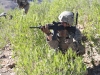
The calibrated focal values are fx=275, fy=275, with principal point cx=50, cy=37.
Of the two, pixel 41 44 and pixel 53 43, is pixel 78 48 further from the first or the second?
pixel 41 44

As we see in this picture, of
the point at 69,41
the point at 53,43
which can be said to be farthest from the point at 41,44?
the point at 69,41

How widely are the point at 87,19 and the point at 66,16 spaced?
144 centimetres

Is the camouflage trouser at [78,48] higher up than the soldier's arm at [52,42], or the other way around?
the soldier's arm at [52,42]

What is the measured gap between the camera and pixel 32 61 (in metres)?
3.14

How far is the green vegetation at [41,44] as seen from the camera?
2926mm

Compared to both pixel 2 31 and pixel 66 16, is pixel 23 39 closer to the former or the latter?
pixel 66 16

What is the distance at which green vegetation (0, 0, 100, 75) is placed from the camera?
2.93 metres

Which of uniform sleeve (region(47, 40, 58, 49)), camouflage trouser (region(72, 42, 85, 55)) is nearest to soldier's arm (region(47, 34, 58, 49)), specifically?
uniform sleeve (region(47, 40, 58, 49))

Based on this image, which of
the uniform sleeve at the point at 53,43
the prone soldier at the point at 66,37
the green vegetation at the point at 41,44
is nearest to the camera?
the green vegetation at the point at 41,44

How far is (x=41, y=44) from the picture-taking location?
422cm

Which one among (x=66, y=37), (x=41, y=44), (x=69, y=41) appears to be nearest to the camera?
(x=69, y=41)

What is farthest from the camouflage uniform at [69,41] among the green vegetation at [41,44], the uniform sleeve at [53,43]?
the green vegetation at [41,44]

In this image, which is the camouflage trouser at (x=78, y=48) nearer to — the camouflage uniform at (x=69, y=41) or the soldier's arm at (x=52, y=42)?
the camouflage uniform at (x=69, y=41)

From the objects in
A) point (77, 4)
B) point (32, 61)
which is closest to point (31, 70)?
point (32, 61)
